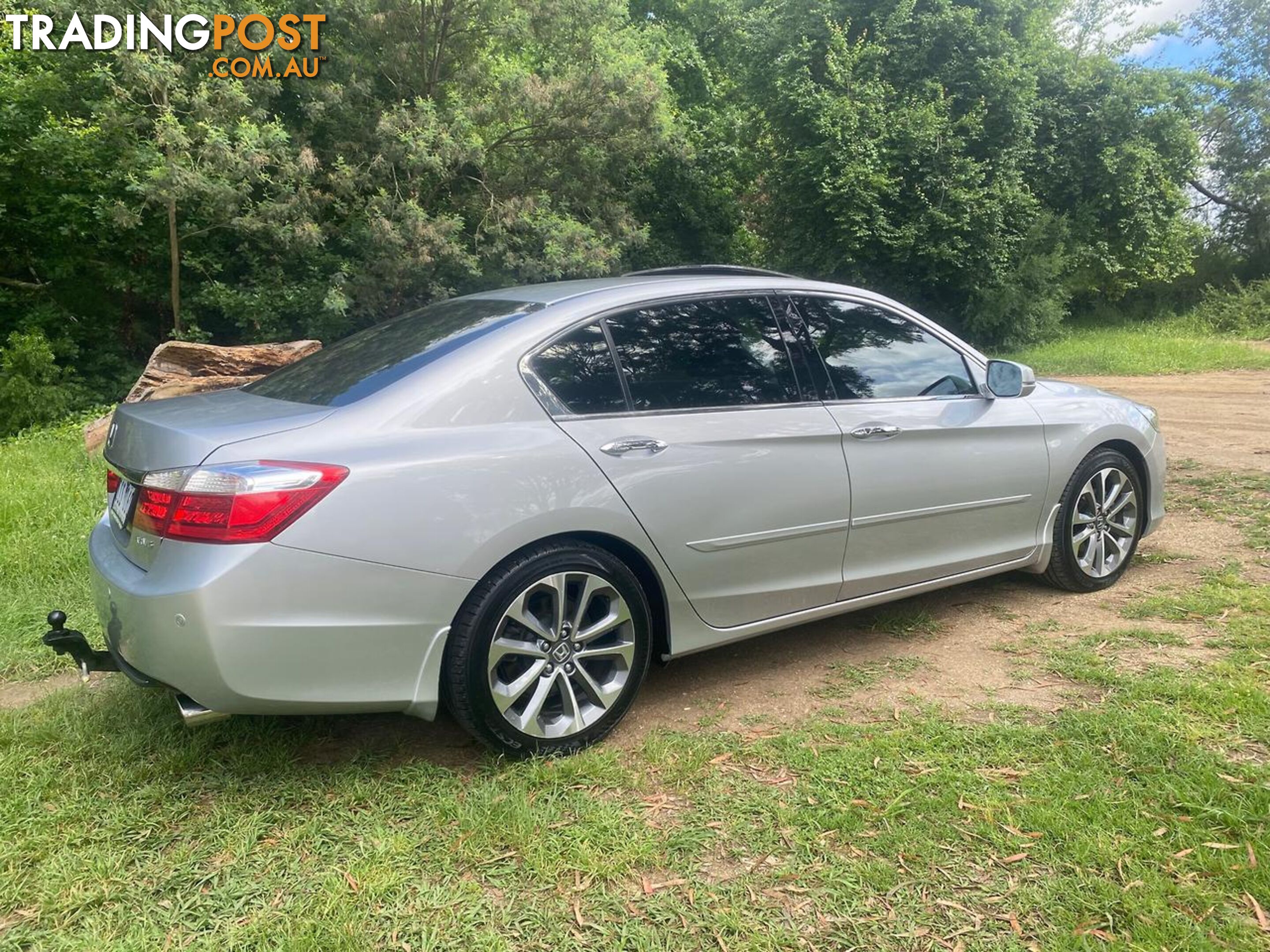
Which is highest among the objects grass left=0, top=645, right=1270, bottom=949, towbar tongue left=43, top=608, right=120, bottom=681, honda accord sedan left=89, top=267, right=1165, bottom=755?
honda accord sedan left=89, top=267, right=1165, bottom=755

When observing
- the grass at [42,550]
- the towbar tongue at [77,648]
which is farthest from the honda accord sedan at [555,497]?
the grass at [42,550]

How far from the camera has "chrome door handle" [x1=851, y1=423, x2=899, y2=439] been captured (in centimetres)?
358

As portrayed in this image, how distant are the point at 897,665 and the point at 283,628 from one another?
2.44m

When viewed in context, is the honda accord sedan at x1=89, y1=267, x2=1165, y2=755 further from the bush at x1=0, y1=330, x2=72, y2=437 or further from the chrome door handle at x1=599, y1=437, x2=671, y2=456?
the bush at x1=0, y1=330, x2=72, y2=437

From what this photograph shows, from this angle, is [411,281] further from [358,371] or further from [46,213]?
[358,371]

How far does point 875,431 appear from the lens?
11.9 ft

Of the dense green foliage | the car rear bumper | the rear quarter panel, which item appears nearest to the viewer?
the car rear bumper

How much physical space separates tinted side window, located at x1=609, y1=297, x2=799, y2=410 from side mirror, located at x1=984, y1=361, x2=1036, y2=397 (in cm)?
116

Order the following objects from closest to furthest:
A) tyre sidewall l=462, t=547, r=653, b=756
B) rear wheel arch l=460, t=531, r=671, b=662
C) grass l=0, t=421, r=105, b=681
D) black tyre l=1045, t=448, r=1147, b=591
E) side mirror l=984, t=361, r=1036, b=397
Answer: tyre sidewall l=462, t=547, r=653, b=756
rear wheel arch l=460, t=531, r=671, b=662
grass l=0, t=421, r=105, b=681
side mirror l=984, t=361, r=1036, b=397
black tyre l=1045, t=448, r=1147, b=591

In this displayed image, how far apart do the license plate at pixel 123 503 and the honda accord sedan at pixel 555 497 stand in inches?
0.9

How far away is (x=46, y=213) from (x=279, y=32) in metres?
4.68

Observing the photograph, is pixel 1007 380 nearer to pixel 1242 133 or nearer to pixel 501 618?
pixel 501 618

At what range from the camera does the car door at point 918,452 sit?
3.63 meters

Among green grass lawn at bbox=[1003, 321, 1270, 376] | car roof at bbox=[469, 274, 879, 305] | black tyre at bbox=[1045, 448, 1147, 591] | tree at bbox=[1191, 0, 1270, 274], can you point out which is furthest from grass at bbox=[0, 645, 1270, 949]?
tree at bbox=[1191, 0, 1270, 274]
